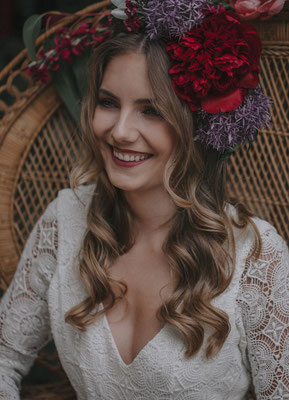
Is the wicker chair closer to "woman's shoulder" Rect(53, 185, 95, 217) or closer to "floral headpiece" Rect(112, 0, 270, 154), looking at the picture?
"woman's shoulder" Rect(53, 185, 95, 217)

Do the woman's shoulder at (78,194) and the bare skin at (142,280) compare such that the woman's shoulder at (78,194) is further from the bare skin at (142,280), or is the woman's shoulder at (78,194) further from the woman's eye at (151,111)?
the woman's eye at (151,111)

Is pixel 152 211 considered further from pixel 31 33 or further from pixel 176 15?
pixel 31 33

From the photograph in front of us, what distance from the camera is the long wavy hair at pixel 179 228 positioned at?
1248mm

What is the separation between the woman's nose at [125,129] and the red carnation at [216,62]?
141mm

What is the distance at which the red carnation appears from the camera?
114 cm

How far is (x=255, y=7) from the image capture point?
1.28 metres

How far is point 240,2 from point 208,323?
0.83 metres

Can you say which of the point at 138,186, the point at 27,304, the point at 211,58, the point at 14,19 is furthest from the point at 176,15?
the point at 14,19

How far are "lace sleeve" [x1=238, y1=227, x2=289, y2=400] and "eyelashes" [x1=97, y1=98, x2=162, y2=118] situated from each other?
1.48 feet

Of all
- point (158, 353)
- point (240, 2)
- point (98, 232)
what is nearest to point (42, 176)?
point (98, 232)

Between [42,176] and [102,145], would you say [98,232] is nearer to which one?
[102,145]

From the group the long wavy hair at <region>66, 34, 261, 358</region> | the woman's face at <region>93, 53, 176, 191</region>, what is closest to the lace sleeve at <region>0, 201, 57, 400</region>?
the long wavy hair at <region>66, 34, 261, 358</region>

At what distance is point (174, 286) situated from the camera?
1.39 meters

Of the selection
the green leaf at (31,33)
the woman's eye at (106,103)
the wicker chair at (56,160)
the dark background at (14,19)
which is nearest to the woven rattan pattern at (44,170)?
the wicker chair at (56,160)
